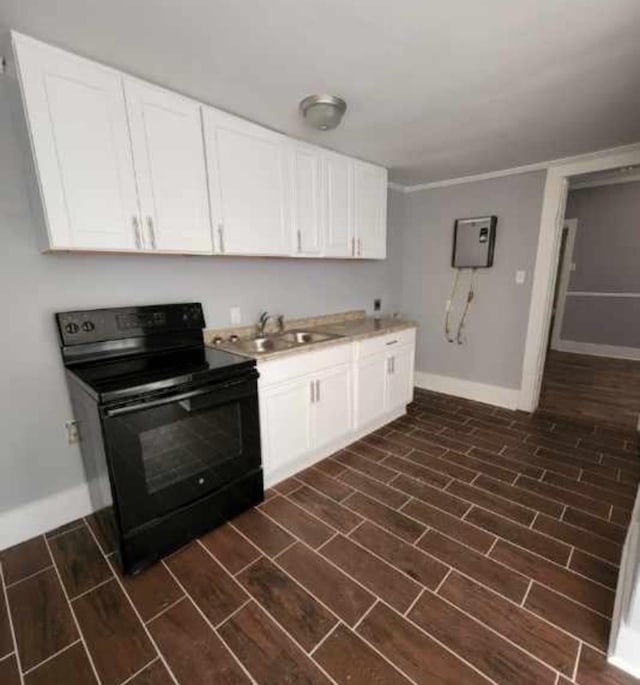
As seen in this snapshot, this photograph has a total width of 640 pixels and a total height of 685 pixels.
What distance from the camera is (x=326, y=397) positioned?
246cm

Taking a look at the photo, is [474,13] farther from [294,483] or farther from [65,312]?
[294,483]

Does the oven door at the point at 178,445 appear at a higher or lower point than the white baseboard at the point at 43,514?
higher

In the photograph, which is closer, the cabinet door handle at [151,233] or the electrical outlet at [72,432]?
the cabinet door handle at [151,233]

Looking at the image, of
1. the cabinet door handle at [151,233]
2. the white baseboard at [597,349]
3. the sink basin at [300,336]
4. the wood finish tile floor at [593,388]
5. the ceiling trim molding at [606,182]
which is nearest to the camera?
the cabinet door handle at [151,233]

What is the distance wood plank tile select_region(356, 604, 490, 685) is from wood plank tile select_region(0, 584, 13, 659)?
4.38 ft

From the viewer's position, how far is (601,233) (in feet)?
16.2

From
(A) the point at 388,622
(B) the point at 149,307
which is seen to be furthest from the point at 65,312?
(A) the point at 388,622

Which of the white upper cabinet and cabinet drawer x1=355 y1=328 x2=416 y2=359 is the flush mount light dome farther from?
cabinet drawer x1=355 y1=328 x2=416 y2=359

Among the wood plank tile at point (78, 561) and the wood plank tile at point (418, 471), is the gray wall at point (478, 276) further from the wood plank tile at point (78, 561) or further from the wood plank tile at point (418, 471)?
the wood plank tile at point (78, 561)

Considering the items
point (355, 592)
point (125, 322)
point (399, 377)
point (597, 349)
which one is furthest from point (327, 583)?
point (597, 349)

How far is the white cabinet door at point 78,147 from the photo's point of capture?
141 centimetres

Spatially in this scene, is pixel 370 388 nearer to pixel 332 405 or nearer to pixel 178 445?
pixel 332 405

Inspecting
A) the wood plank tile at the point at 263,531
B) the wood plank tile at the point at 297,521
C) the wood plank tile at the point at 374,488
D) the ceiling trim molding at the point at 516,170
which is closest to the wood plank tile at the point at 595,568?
the wood plank tile at the point at 374,488

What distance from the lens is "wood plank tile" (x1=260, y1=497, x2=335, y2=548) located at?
71.9 inches
